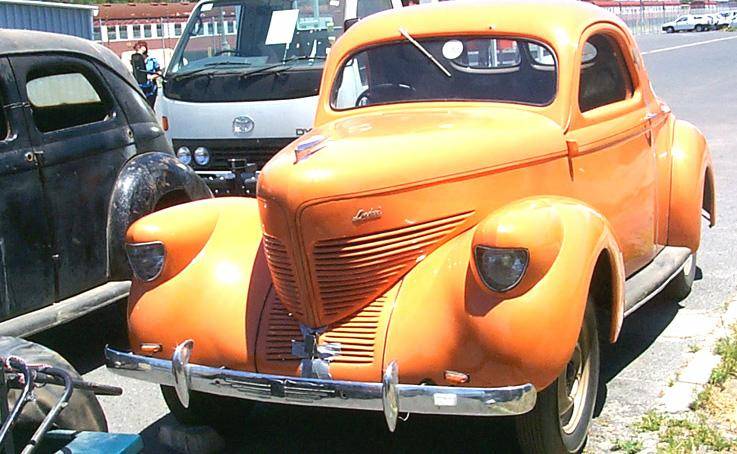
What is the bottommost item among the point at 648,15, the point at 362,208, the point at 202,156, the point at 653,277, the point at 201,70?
the point at 648,15

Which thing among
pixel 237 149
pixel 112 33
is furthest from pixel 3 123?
pixel 112 33

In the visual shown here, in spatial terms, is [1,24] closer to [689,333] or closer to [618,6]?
[689,333]

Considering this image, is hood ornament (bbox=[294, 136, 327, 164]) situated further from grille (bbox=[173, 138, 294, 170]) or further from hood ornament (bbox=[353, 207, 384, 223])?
grille (bbox=[173, 138, 294, 170])

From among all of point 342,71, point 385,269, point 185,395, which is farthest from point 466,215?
point 342,71

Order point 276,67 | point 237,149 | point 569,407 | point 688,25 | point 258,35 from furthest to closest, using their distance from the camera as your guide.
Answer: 1. point 688,25
2. point 258,35
3. point 237,149
4. point 276,67
5. point 569,407

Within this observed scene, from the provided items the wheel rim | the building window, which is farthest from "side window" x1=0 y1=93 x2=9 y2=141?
the building window

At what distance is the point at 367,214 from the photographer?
387 cm

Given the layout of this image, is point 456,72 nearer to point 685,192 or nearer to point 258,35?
point 685,192

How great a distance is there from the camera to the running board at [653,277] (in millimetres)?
4949

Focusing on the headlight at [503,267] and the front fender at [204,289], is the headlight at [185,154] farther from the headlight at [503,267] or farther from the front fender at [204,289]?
the headlight at [503,267]

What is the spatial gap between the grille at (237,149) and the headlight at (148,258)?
4129mm

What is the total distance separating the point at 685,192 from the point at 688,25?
186 ft

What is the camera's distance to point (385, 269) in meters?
3.97

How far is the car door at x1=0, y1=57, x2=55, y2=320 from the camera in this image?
500 centimetres
